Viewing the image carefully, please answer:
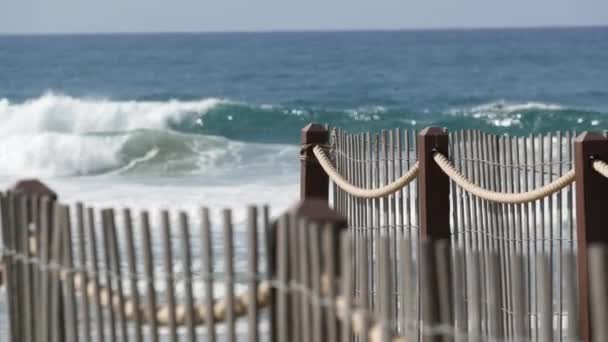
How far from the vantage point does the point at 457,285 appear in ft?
10.6

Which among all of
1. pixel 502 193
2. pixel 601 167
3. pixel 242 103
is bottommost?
pixel 502 193

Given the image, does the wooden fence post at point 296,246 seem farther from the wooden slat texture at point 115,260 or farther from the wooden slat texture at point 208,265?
the wooden slat texture at point 115,260

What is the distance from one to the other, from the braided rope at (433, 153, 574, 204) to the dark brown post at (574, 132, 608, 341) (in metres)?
0.12

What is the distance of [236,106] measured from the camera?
3775 centimetres

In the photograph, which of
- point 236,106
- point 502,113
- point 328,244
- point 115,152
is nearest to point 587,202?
point 328,244

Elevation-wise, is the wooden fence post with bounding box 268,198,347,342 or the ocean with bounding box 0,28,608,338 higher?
the ocean with bounding box 0,28,608,338

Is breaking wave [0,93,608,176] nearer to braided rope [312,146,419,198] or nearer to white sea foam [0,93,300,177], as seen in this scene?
white sea foam [0,93,300,177]

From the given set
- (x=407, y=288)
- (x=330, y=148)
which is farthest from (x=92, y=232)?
(x=330, y=148)

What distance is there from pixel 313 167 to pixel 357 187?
709 millimetres

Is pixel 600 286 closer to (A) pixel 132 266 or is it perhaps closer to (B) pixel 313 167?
(A) pixel 132 266

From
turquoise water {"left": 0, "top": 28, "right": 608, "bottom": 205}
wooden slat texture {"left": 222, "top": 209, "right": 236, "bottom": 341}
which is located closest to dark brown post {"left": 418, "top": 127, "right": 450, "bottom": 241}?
wooden slat texture {"left": 222, "top": 209, "right": 236, "bottom": 341}

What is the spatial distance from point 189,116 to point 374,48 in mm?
51302

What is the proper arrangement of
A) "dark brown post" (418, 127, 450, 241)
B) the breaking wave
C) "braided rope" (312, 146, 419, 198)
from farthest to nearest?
the breaking wave → "braided rope" (312, 146, 419, 198) → "dark brown post" (418, 127, 450, 241)

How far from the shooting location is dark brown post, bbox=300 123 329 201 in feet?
26.5
